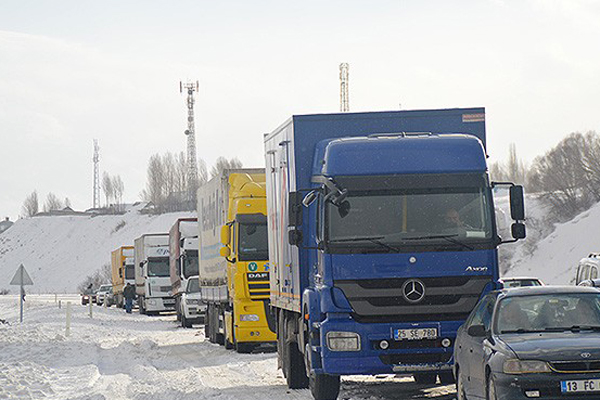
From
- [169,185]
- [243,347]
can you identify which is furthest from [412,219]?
[169,185]

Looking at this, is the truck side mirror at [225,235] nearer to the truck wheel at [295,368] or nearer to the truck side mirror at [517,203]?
the truck wheel at [295,368]

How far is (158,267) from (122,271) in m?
19.1

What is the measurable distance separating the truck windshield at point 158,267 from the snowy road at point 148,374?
20.5 m

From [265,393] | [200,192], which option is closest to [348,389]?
[265,393]

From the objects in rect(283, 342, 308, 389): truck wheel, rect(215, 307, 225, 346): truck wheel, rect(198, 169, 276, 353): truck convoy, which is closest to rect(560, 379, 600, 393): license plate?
rect(283, 342, 308, 389): truck wheel

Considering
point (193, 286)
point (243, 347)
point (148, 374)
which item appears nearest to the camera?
point (148, 374)

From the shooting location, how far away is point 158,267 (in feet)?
182

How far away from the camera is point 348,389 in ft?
55.3

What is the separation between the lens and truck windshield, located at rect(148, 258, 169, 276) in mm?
55128

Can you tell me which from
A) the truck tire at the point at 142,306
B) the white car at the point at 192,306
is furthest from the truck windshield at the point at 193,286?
the truck tire at the point at 142,306

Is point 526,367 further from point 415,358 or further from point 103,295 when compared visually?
point 103,295

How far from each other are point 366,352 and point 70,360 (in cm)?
1275

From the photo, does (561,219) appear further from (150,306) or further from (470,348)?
(470,348)

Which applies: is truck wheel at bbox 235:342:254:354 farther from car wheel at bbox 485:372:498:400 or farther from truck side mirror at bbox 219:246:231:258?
car wheel at bbox 485:372:498:400
